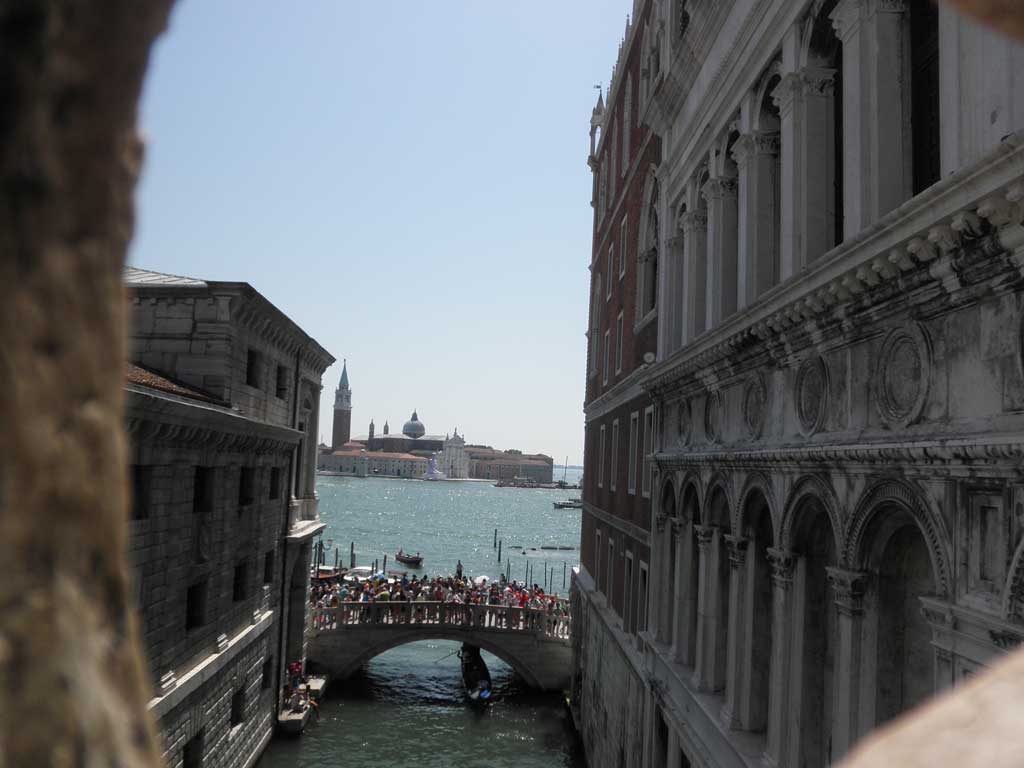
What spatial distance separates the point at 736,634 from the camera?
35.3ft

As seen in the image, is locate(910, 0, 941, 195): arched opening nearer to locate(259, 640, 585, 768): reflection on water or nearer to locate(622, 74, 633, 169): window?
locate(622, 74, 633, 169): window

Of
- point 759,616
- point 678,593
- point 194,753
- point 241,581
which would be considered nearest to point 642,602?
point 678,593

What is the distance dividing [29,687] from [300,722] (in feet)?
85.9

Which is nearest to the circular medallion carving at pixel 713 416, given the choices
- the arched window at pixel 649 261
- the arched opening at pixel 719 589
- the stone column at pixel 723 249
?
the arched opening at pixel 719 589

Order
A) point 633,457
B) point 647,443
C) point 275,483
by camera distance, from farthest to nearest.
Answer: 1. point 275,483
2. point 633,457
3. point 647,443

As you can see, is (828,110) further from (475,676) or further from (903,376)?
(475,676)

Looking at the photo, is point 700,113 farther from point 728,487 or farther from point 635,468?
point 635,468

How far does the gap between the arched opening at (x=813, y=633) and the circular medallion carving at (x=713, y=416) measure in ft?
9.54

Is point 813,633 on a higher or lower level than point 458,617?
higher

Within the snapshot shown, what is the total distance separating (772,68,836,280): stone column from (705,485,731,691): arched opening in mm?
3847

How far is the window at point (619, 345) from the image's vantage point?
22516mm

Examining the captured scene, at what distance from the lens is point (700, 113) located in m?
13.8

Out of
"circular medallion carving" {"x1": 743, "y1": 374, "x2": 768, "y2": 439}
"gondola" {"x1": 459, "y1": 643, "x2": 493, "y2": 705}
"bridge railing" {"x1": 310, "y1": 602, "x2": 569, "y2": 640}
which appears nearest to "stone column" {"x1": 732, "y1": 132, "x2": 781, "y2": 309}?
"circular medallion carving" {"x1": 743, "y1": 374, "x2": 768, "y2": 439}

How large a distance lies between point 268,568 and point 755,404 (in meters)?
15.9
